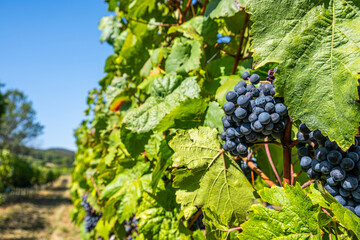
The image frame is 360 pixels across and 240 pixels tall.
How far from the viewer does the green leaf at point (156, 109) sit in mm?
1360

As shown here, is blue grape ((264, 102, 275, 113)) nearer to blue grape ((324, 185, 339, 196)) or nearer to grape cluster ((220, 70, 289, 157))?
grape cluster ((220, 70, 289, 157))

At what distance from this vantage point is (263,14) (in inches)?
30.4

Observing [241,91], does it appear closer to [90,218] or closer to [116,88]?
[116,88]

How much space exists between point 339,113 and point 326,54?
0.17 meters

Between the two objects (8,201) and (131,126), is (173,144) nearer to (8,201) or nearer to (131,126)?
(131,126)

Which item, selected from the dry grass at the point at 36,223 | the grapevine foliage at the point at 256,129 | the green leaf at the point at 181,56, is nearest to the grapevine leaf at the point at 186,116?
the grapevine foliage at the point at 256,129

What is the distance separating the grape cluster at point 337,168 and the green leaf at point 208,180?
354 millimetres

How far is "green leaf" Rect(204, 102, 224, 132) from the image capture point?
126cm

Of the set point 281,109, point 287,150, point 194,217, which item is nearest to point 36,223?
point 194,217

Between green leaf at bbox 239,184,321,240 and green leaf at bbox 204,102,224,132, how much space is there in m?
0.49

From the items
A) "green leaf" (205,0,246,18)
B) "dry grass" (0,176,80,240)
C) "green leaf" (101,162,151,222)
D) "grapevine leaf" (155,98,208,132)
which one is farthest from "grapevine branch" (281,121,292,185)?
"dry grass" (0,176,80,240)

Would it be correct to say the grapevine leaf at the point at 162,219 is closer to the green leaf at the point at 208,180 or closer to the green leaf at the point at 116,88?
the green leaf at the point at 208,180

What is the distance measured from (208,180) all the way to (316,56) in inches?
25.4

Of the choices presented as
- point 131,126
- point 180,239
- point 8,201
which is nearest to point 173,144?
point 131,126
